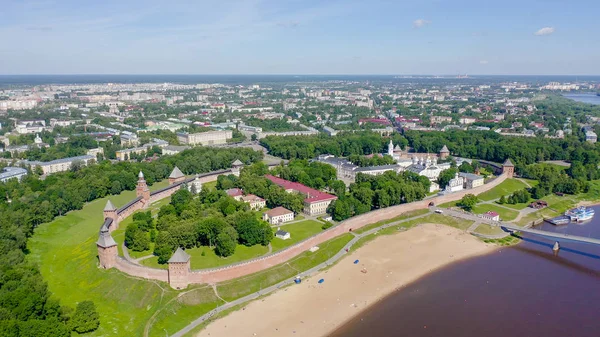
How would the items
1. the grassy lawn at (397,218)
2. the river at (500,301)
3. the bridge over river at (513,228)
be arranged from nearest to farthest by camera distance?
the river at (500,301) < the bridge over river at (513,228) < the grassy lawn at (397,218)

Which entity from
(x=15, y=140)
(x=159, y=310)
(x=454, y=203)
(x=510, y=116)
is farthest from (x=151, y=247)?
(x=510, y=116)

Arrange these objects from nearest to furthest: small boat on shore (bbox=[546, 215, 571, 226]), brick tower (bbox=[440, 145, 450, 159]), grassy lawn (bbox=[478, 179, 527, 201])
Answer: small boat on shore (bbox=[546, 215, 571, 226]) → grassy lawn (bbox=[478, 179, 527, 201]) → brick tower (bbox=[440, 145, 450, 159])

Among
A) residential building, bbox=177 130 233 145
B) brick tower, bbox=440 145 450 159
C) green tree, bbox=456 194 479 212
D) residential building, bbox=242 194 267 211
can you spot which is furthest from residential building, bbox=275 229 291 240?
residential building, bbox=177 130 233 145

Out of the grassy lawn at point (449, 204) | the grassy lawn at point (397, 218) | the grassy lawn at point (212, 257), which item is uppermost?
the grassy lawn at point (212, 257)

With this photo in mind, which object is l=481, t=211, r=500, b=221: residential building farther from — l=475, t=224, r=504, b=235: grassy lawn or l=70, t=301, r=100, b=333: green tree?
l=70, t=301, r=100, b=333: green tree

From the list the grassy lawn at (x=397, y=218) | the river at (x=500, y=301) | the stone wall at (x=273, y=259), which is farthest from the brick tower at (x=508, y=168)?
the river at (x=500, y=301)

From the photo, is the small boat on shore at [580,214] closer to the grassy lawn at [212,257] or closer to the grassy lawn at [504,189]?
the grassy lawn at [504,189]

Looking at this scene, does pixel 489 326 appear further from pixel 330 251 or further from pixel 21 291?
pixel 21 291
